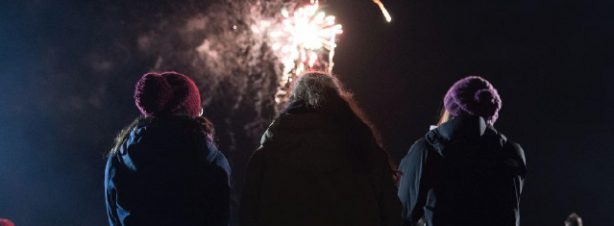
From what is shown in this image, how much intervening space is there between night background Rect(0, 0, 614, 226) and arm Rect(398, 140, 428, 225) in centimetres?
138

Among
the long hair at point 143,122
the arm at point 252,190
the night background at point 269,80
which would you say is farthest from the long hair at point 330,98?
the night background at point 269,80

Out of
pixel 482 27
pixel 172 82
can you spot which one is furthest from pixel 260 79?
pixel 172 82

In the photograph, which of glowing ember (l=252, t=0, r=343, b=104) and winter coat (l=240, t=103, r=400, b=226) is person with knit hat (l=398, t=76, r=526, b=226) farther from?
glowing ember (l=252, t=0, r=343, b=104)

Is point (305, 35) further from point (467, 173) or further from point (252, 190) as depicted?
point (252, 190)

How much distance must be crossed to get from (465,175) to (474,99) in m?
0.50

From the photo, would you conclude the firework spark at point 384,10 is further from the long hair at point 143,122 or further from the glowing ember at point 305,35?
the long hair at point 143,122

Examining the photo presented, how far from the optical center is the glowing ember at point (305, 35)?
626 inches

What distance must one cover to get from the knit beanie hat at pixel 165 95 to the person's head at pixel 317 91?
2.28ft

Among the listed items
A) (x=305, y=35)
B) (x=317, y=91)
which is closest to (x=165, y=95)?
(x=317, y=91)

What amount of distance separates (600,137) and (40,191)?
15.4 meters

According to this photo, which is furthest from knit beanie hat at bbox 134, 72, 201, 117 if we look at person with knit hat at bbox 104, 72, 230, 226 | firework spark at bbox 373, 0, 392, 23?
firework spark at bbox 373, 0, 392, 23

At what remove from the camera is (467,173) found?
116 inches

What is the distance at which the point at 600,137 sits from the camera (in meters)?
14.8

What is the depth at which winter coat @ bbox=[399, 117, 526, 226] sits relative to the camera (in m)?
2.94
